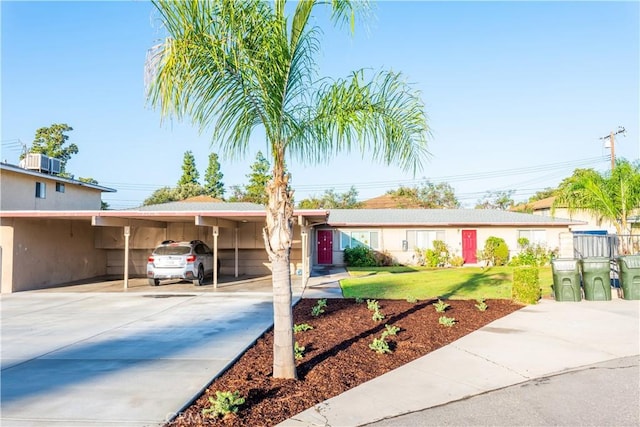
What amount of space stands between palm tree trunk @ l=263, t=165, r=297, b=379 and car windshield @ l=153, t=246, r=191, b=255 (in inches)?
411

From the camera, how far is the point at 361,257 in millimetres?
22750

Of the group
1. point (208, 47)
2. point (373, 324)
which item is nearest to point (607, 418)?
point (373, 324)

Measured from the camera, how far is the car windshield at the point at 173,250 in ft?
47.0

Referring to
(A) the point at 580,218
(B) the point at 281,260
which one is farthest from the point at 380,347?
(A) the point at 580,218

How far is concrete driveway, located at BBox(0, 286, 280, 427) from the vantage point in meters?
4.17

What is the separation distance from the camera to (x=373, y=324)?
791 centimetres

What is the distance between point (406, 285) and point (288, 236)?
34.7 feet

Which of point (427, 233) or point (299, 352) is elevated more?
point (427, 233)

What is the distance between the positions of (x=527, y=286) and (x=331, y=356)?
6.65 meters

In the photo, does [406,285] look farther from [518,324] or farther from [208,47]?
[208,47]

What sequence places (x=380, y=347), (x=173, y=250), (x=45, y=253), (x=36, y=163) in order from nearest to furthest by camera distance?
1. (x=380, y=347)
2. (x=173, y=250)
3. (x=45, y=253)
4. (x=36, y=163)

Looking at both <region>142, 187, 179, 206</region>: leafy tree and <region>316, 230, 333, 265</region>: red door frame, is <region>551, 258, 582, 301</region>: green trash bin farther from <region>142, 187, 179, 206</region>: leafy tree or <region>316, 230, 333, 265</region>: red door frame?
<region>142, 187, 179, 206</region>: leafy tree

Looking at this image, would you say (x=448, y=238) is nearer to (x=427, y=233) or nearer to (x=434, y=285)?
(x=427, y=233)

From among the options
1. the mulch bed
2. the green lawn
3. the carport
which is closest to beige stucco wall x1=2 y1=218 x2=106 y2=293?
the carport
